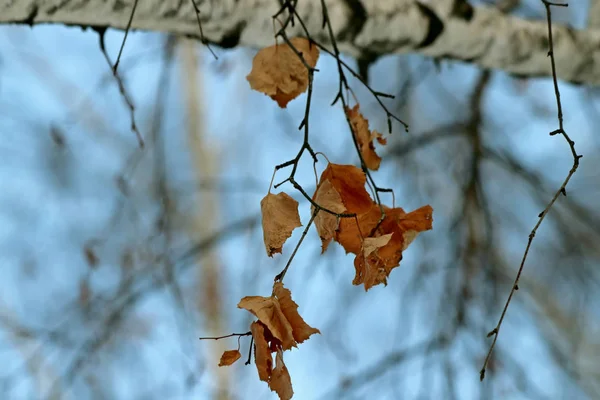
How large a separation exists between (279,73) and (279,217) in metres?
0.24

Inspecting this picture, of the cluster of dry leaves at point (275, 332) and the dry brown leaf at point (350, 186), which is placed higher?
the dry brown leaf at point (350, 186)

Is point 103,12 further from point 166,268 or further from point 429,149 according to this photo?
point 429,149

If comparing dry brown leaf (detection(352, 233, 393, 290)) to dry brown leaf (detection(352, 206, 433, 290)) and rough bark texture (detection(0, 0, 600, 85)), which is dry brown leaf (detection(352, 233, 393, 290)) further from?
rough bark texture (detection(0, 0, 600, 85))

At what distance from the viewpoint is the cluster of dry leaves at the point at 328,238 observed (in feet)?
2.38

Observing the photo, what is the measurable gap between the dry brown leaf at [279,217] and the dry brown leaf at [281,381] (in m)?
0.13

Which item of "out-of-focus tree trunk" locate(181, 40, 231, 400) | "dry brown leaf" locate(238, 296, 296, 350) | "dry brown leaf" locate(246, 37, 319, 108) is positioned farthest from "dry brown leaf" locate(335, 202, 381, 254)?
"out-of-focus tree trunk" locate(181, 40, 231, 400)

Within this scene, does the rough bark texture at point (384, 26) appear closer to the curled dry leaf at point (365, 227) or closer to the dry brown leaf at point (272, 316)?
the curled dry leaf at point (365, 227)

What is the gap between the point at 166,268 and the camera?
1.78m

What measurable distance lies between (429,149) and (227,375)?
2.15 m

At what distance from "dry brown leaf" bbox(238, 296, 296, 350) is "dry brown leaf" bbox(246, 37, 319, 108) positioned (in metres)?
0.33

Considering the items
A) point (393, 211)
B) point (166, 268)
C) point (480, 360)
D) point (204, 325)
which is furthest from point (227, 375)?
point (393, 211)

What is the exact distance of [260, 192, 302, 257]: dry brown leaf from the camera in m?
0.78

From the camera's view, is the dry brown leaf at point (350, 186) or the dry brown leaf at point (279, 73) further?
the dry brown leaf at point (279, 73)

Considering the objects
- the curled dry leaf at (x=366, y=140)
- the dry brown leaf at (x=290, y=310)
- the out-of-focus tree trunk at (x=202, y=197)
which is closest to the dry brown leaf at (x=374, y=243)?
the dry brown leaf at (x=290, y=310)
